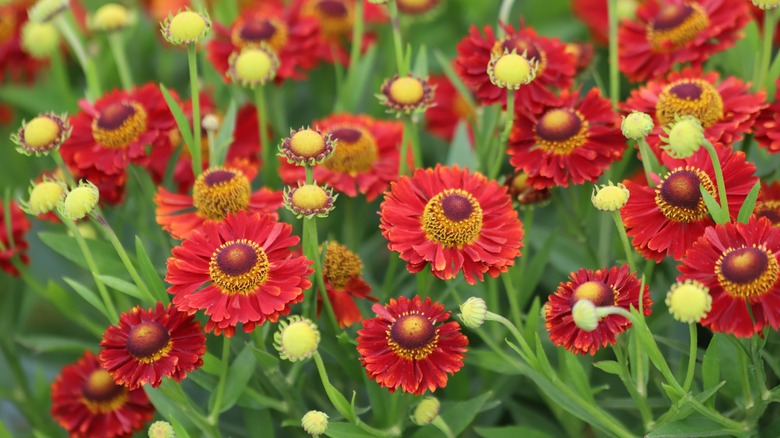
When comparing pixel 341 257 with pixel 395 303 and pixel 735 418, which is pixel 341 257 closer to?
pixel 395 303

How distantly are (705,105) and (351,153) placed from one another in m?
A: 0.39

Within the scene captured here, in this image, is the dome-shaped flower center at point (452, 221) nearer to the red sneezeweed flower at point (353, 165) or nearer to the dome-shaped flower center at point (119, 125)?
the red sneezeweed flower at point (353, 165)

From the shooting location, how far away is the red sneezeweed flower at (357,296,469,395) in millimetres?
802

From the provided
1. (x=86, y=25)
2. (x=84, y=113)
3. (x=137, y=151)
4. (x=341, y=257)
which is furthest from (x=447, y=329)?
(x=86, y=25)

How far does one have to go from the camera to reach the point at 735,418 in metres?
0.87

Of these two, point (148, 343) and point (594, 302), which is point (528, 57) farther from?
point (148, 343)

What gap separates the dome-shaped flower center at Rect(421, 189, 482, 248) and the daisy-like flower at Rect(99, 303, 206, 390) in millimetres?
244

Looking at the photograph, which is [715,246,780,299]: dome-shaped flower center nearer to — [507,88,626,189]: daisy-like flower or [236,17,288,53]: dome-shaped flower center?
[507,88,626,189]: daisy-like flower

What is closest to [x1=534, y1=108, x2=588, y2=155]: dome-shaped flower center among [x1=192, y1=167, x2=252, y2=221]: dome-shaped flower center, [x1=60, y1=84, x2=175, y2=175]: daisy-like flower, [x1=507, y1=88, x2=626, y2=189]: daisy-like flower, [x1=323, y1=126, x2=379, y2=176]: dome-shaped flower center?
[x1=507, y1=88, x2=626, y2=189]: daisy-like flower

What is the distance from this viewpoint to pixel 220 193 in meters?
0.92

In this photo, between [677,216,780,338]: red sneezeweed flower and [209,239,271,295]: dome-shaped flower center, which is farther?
[209,239,271,295]: dome-shaped flower center

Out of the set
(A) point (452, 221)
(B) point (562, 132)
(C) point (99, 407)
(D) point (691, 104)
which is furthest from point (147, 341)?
(D) point (691, 104)

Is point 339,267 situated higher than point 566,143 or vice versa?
point 566,143


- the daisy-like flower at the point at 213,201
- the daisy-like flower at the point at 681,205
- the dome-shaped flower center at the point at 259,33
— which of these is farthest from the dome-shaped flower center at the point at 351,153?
the daisy-like flower at the point at 681,205
